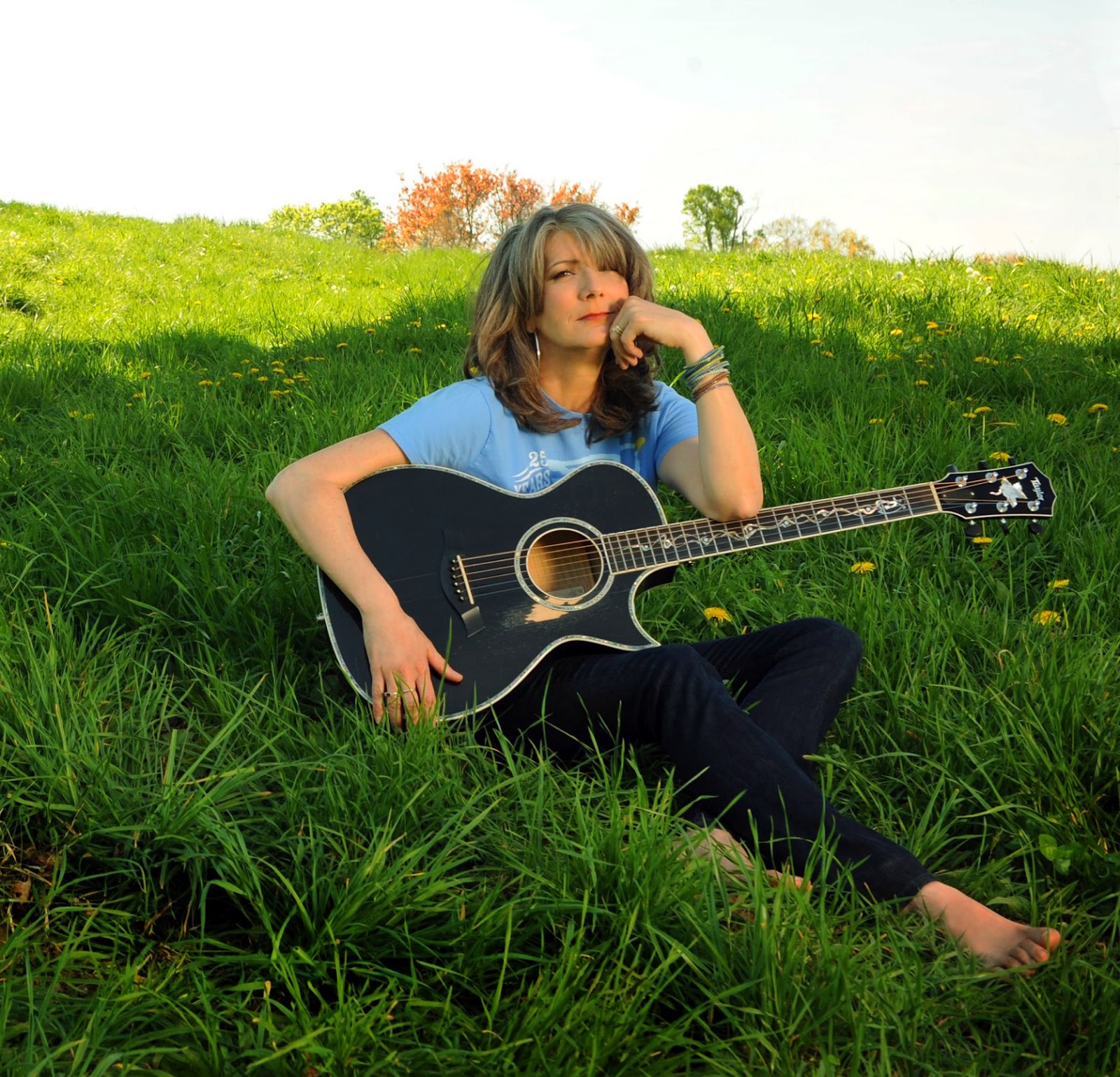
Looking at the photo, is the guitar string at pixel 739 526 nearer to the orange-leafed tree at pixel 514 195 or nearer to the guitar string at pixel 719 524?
the guitar string at pixel 719 524

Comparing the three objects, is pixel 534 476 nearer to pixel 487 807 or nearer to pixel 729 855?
pixel 487 807

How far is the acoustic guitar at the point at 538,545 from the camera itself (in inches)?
94.9

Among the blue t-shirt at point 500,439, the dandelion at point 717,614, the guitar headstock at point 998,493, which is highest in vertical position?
the blue t-shirt at point 500,439

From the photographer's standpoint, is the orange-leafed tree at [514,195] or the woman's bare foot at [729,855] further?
the orange-leafed tree at [514,195]

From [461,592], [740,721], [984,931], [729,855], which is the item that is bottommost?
[984,931]

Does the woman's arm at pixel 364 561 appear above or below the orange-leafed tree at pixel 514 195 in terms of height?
below

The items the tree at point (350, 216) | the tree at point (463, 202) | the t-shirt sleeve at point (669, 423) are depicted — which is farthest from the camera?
the tree at point (350, 216)

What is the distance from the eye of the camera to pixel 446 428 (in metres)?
2.66

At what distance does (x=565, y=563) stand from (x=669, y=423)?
1.95 ft

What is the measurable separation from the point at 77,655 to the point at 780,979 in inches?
72.4

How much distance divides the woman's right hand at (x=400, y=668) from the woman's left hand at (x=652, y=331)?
3.03ft

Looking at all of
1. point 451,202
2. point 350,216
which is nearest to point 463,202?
point 451,202

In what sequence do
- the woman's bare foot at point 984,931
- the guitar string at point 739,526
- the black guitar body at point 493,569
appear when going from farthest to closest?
the guitar string at point 739,526 < the black guitar body at point 493,569 < the woman's bare foot at point 984,931

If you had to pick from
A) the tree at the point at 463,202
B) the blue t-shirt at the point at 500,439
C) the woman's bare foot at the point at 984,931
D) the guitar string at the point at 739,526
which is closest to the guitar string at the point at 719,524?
the guitar string at the point at 739,526
